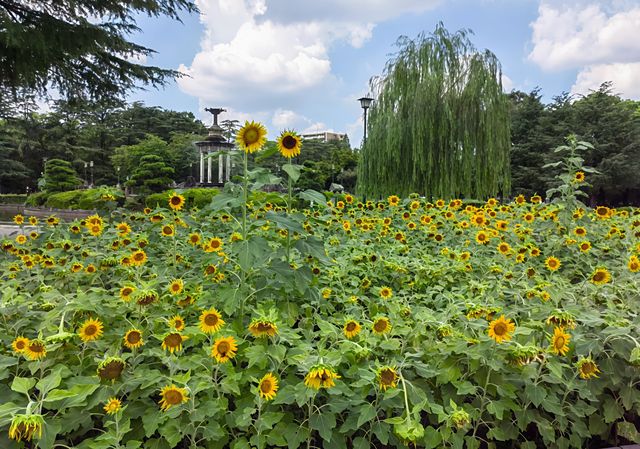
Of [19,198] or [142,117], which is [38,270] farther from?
[142,117]

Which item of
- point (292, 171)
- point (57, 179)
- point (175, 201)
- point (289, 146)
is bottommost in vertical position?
point (175, 201)

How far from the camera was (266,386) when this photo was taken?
1.17 metres

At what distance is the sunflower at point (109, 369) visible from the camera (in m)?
1.20

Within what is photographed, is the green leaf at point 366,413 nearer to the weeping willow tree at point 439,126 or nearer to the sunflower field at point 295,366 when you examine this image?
the sunflower field at point 295,366

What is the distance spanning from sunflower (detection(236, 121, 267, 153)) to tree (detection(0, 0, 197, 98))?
629 centimetres

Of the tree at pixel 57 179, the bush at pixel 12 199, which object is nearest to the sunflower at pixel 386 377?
the tree at pixel 57 179

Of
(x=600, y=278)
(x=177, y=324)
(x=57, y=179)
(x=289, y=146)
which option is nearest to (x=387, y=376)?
(x=177, y=324)

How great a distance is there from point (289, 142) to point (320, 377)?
3.18ft

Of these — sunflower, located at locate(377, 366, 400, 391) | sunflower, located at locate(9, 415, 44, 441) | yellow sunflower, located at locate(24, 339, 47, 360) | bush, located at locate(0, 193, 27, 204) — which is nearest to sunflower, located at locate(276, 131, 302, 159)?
sunflower, located at locate(377, 366, 400, 391)

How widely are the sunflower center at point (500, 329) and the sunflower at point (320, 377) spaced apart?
0.50m

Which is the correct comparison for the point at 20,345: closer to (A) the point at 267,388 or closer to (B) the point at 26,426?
(B) the point at 26,426

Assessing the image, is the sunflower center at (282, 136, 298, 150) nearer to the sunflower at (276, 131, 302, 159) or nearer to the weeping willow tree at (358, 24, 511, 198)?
the sunflower at (276, 131, 302, 159)

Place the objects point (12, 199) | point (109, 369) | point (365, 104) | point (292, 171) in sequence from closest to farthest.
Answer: point (109, 369)
point (292, 171)
point (365, 104)
point (12, 199)

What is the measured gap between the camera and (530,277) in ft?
7.65
